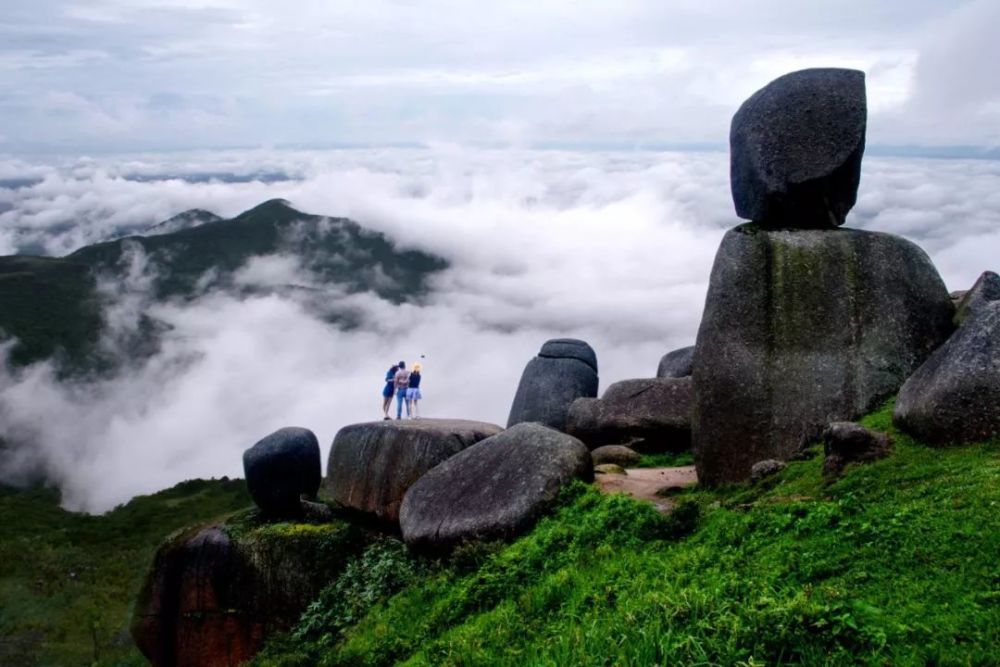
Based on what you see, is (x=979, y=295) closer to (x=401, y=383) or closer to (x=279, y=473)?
(x=279, y=473)

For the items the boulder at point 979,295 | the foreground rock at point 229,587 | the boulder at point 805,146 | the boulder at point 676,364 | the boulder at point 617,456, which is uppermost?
the boulder at point 805,146

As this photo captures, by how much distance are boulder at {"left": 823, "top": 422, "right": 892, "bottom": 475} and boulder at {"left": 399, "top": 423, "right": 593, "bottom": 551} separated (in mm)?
4631

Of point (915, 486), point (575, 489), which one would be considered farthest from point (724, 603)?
point (575, 489)

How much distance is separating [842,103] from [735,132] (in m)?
2.02

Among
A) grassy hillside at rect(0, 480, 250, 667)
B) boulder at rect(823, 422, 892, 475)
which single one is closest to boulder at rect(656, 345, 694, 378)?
boulder at rect(823, 422, 892, 475)

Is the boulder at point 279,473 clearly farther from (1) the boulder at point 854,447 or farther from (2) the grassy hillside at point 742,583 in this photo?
(1) the boulder at point 854,447

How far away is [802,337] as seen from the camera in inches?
607

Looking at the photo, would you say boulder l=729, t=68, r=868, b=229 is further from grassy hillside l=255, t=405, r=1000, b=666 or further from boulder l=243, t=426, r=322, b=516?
boulder l=243, t=426, r=322, b=516

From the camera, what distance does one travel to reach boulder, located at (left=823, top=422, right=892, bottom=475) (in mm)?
11961

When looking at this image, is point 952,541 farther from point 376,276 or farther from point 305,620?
point 376,276

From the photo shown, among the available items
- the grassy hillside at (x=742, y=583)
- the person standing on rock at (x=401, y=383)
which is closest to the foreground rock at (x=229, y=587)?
the grassy hillside at (x=742, y=583)

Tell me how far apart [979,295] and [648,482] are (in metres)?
6.96

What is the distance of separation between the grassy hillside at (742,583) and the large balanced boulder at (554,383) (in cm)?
1386

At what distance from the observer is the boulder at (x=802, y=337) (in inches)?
593
